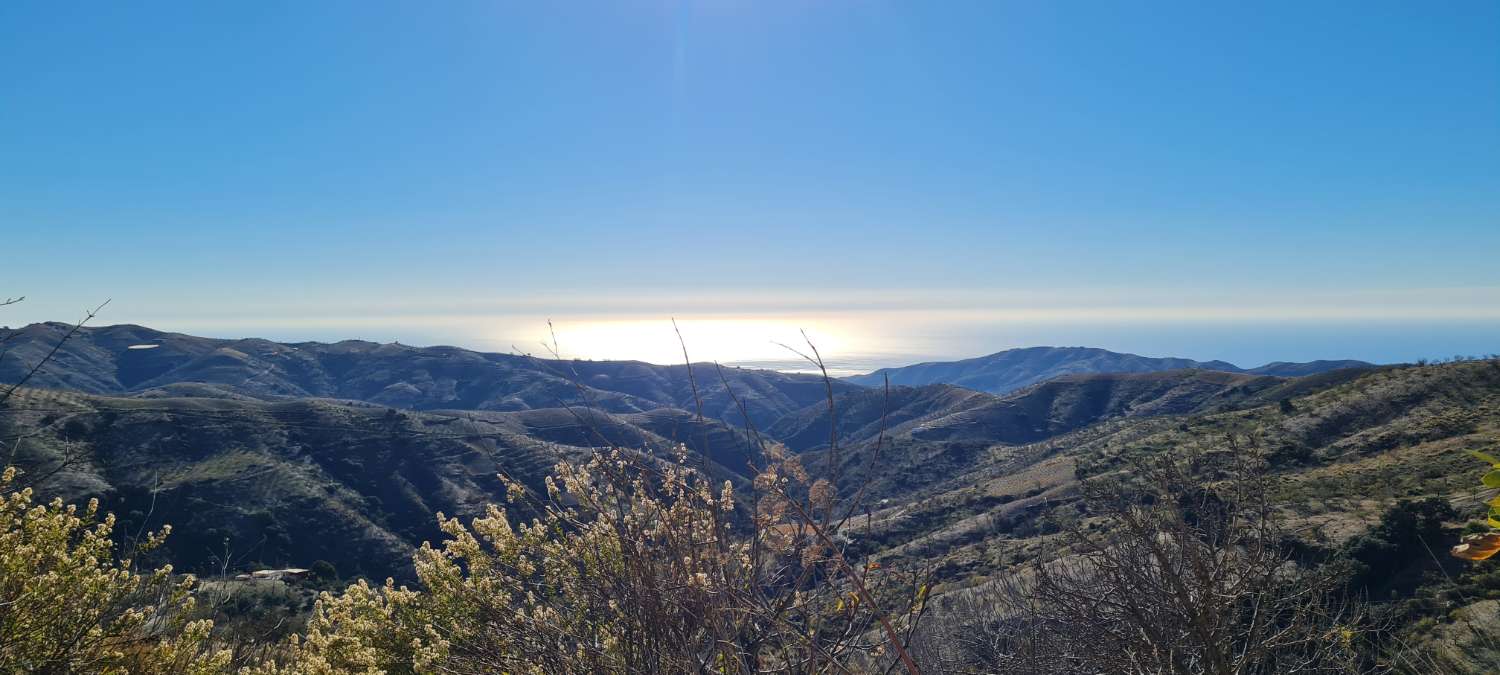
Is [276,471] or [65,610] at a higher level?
[65,610]

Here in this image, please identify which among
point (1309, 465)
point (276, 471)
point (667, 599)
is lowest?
point (276, 471)

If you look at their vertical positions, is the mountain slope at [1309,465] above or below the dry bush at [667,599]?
below

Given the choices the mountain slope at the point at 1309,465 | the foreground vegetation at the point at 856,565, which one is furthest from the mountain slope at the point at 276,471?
the mountain slope at the point at 1309,465

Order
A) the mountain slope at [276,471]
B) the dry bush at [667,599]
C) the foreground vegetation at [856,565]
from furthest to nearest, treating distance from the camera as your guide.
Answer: the mountain slope at [276,471], the foreground vegetation at [856,565], the dry bush at [667,599]

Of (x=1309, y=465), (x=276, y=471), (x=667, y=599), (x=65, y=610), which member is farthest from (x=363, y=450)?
(x=667, y=599)

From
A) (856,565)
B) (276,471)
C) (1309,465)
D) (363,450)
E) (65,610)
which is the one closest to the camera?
(856,565)

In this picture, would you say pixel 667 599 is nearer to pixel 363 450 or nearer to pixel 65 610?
pixel 65 610

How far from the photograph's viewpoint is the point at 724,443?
116 meters

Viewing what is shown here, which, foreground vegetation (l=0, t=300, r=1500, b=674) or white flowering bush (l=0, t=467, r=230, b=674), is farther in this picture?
white flowering bush (l=0, t=467, r=230, b=674)

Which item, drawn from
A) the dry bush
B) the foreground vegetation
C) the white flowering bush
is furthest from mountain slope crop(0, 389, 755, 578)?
the dry bush

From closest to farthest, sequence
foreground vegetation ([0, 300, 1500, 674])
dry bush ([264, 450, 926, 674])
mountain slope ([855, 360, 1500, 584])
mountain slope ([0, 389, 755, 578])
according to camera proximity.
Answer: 1. dry bush ([264, 450, 926, 674])
2. foreground vegetation ([0, 300, 1500, 674])
3. mountain slope ([855, 360, 1500, 584])
4. mountain slope ([0, 389, 755, 578])

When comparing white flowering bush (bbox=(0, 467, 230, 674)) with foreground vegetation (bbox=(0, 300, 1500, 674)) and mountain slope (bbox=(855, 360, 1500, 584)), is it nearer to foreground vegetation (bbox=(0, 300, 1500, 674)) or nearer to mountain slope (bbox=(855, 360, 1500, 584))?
foreground vegetation (bbox=(0, 300, 1500, 674))

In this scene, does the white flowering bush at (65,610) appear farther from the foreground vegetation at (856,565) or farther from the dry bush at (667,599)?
the dry bush at (667,599)

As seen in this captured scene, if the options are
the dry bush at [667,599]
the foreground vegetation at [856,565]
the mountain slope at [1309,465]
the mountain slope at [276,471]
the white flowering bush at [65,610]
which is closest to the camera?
the dry bush at [667,599]
